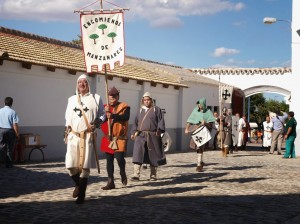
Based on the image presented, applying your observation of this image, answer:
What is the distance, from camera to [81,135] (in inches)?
282

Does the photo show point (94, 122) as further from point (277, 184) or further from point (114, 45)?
point (277, 184)

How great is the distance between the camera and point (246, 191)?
911 centimetres

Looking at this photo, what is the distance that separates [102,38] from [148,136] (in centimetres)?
232

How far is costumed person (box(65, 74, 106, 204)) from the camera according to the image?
7105mm

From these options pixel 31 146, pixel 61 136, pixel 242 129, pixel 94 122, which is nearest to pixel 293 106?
pixel 242 129

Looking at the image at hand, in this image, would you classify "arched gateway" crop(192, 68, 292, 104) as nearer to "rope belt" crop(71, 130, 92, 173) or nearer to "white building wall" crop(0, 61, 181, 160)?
"white building wall" crop(0, 61, 181, 160)

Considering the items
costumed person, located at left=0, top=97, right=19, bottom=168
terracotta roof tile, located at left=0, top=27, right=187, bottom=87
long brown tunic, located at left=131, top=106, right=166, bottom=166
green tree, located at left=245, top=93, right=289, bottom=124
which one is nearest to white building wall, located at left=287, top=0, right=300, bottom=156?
terracotta roof tile, located at left=0, top=27, right=187, bottom=87

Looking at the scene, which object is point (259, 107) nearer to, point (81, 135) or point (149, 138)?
point (149, 138)

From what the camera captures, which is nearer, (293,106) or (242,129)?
(293,106)

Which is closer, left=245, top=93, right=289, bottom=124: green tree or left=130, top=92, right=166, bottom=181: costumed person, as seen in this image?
left=130, top=92, right=166, bottom=181: costumed person

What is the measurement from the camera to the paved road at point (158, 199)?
6410 millimetres

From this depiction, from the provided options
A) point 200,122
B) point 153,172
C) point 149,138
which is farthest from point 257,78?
point 149,138

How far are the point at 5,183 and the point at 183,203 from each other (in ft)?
12.2

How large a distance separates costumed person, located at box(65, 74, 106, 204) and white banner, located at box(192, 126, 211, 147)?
15.9 ft
